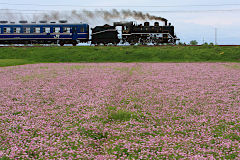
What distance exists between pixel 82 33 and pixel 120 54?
1218 cm

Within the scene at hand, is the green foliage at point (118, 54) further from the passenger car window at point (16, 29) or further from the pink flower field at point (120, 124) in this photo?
the pink flower field at point (120, 124)

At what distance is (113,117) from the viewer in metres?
9.76

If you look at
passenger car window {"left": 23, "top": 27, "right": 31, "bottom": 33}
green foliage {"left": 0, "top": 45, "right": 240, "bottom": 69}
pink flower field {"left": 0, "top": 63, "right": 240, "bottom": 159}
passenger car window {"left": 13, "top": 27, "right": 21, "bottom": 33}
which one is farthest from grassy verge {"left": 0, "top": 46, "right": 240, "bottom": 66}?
pink flower field {"left": 0, "top": 63, "right": 240, "bottom": 159}

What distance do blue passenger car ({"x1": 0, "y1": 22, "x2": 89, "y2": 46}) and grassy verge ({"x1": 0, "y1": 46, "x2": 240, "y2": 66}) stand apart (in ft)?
16.0

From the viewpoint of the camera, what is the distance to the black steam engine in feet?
157

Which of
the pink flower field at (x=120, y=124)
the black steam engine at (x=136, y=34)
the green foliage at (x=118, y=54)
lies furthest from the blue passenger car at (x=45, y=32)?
the pink flower field at (x=120, y=124)

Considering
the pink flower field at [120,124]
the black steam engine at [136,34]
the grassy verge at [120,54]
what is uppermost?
the black steam engine at [136,34]

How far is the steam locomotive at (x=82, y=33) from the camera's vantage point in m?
48.5

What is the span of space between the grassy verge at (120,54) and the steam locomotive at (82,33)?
4676 millimetres

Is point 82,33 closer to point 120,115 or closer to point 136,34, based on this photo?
point 136,34

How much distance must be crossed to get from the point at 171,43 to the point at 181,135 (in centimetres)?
4564

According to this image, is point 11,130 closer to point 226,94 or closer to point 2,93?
point 2,93

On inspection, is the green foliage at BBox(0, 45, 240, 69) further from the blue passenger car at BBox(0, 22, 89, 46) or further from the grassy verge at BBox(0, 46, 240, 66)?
the blue passenger car at BBox(0, 22, 89, 46)

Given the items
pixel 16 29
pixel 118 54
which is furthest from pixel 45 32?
pixel 118 54
